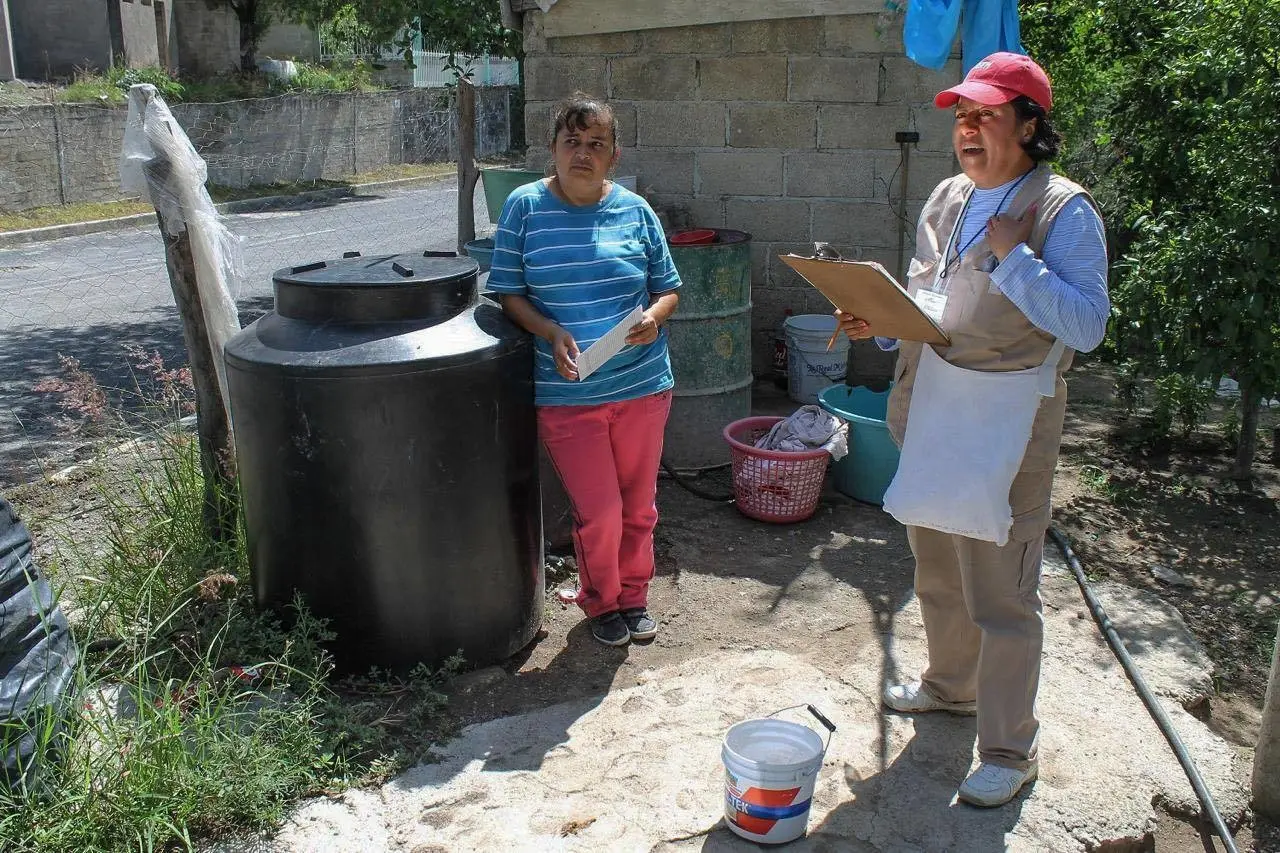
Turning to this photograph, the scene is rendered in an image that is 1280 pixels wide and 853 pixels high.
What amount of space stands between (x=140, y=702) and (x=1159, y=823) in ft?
8.83

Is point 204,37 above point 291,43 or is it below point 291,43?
below

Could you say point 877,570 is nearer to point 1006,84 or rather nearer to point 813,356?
point 813,356

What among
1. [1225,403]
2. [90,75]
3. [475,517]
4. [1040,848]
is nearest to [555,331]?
[475,517]

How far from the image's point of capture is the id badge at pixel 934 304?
2834mm

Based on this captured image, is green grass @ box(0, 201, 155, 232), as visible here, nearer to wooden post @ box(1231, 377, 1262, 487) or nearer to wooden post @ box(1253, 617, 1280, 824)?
wooden post @ box(1231, 377, 1262, 487)

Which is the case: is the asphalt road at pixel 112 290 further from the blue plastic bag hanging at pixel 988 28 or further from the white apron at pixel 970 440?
the blue plastic bag hanging at pixel 988 28

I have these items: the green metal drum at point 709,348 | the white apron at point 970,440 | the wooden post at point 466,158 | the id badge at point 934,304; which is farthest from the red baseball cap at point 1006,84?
the wooden post at point 466,158

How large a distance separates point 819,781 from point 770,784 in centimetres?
44

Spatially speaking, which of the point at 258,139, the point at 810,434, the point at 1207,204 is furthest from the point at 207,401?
the point at 258,139

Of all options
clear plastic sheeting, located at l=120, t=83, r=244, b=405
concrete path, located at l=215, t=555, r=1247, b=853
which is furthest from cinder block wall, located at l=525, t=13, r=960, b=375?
concrete path, located at l=215, t=555, r=1247, b=853

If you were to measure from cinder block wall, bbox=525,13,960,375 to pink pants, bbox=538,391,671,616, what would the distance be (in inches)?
115

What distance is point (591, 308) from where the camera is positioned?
11.4 ft

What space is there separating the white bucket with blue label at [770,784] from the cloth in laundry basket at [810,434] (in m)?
2.18

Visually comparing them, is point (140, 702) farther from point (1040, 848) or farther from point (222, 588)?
point (1040, 848)
